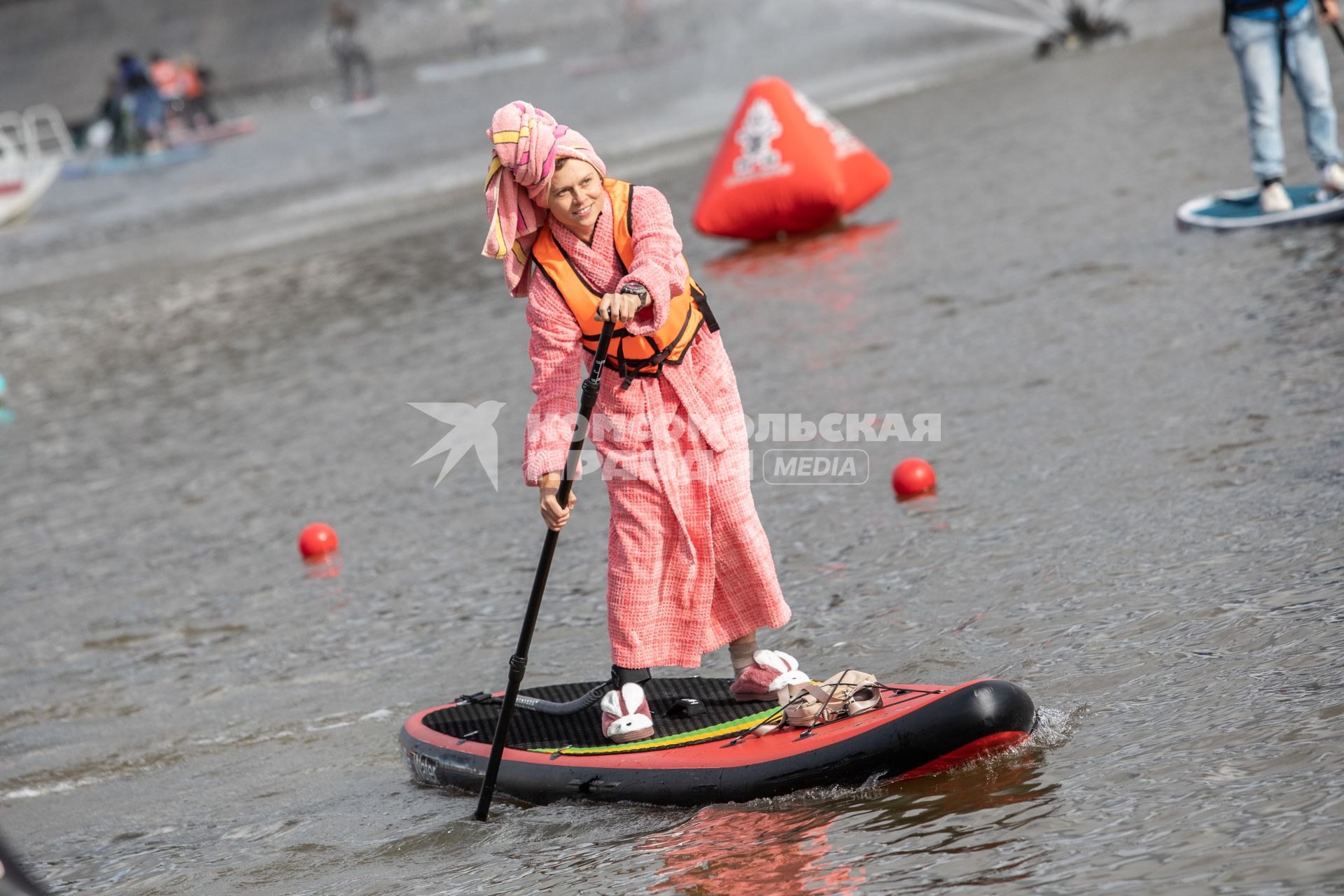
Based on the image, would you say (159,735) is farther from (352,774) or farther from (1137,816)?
(1137,816)

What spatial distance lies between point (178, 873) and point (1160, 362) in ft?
15.1

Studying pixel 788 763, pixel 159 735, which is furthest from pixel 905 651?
pixel 159 735

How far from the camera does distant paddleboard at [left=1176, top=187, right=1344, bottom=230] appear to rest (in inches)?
326

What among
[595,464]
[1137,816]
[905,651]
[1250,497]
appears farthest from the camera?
[595,464]

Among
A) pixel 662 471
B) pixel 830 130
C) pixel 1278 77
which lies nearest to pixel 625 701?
pixel 662 471

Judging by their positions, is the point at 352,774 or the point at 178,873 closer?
the point at 178,873

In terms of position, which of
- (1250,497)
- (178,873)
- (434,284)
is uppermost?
(434,284)

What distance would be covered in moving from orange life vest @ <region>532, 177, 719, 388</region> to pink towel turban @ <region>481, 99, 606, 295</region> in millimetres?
69

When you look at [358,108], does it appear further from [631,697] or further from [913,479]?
[631,697]

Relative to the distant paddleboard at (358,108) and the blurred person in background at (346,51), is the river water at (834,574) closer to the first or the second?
the distant paddleboard at (358,108)

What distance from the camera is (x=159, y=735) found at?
5.32 metres

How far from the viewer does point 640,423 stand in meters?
4.10

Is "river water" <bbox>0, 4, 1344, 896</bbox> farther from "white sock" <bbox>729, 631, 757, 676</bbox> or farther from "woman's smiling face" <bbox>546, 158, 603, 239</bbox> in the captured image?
"woman's smiling face" <bbox>546, 158, 603, 239</bbox>

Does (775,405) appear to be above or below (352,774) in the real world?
above
